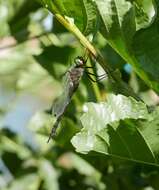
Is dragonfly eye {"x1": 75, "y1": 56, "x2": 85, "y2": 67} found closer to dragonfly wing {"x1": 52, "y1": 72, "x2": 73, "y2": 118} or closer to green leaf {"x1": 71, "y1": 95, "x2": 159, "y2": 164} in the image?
dragonfly wing {"x1": 52, "y1": 72, "x2": 73, "y2": 118}

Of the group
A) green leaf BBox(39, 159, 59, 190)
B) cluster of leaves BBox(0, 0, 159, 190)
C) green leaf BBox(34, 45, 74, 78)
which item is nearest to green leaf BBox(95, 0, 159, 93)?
cluster of leaves BBox(0, 0, 159, 190)

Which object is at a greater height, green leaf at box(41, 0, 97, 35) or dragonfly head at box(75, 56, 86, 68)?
green leaf at box(41, 0, 97, 35)

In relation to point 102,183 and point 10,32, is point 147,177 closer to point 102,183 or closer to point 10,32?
point 102,183

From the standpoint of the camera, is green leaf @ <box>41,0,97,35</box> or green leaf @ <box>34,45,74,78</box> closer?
green leaf @ <box>41,0,97,35</box>

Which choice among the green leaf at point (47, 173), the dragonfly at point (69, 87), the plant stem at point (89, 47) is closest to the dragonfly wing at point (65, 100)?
the dragonfly at point (69, 87)

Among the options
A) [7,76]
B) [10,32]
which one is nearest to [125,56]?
[10,32]

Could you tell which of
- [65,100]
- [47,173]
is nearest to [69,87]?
[65,100]

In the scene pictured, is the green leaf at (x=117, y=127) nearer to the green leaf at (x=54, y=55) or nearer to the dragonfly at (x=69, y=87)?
the dragonfly at (x=69, y=87)
